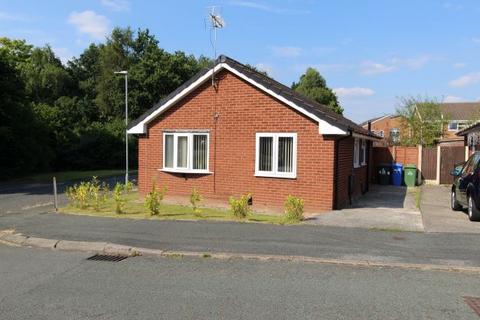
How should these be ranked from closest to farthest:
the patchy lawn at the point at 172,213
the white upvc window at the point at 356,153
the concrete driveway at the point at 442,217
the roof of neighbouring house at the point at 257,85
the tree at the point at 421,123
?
the concrete driveway at the point at 442,217 < the patchy lawn at the point at 172,213 < the roof of neighbouring house at the point at 257,85 < the white upvc window at the point at 356,153 < the tree at the point at 421,123

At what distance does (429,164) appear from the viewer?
981 inches

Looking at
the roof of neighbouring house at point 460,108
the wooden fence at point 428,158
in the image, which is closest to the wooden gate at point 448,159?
the wooden fence at point 428,158

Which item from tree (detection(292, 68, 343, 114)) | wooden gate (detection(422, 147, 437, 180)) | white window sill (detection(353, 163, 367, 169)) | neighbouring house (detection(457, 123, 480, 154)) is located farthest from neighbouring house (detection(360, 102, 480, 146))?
white window sill (detection(353, 163, 367, 169))

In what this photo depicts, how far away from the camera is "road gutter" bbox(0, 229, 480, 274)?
A: 7.53m

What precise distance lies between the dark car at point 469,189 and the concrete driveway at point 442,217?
0.88 feet

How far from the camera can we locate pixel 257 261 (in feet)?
26.1

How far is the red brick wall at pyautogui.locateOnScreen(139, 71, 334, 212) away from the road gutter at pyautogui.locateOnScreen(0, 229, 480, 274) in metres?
5.93

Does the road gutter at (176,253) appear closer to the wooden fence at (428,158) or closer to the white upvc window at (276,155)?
the white upvc window at (276,155)

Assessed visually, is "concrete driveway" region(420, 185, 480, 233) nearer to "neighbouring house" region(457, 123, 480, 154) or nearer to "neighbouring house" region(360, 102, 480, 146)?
"neighbouring house" region(457, 123, 480, 154)

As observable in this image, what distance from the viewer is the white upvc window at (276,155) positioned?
14.2 meters

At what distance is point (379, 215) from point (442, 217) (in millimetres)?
1622

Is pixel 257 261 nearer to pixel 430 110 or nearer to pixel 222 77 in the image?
pixel 222 77

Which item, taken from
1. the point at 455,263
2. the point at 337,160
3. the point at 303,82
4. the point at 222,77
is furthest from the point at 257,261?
the point at 303,82

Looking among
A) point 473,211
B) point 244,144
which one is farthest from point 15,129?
point 473,211
